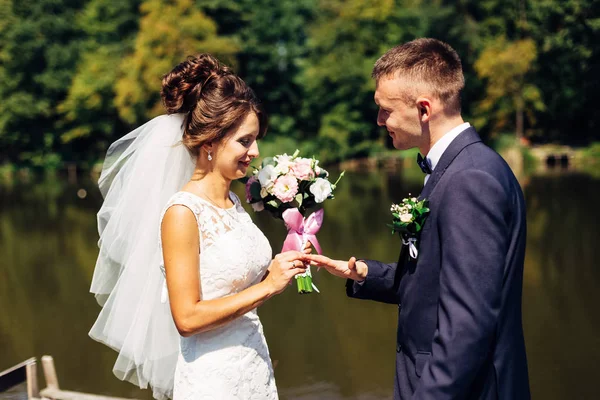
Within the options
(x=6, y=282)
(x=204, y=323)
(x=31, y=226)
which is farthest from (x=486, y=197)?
(x=31, y=226)

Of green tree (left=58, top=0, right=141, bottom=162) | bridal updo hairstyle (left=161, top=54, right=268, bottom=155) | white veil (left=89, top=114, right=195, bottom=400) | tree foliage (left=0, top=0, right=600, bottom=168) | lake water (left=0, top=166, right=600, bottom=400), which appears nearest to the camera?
bridal updo hairstyle (left=161, top=54, right=268, bottom=155)

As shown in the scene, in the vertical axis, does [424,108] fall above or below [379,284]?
above

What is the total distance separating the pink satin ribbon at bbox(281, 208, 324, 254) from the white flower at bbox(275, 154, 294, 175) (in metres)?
0.20

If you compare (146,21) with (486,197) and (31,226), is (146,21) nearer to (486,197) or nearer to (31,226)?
(31,226)

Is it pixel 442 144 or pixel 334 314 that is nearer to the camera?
pixel 442 144

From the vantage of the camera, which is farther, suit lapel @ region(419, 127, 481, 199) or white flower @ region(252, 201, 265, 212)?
white flower @ region(252, 201, 265, 212)

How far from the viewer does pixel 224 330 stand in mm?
3104

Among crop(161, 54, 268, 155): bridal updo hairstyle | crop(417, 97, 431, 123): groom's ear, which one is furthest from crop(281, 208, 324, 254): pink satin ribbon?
crop(417, 97, 431, 123): groom's ear

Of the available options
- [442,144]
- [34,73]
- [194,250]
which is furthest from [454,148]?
[34,73]

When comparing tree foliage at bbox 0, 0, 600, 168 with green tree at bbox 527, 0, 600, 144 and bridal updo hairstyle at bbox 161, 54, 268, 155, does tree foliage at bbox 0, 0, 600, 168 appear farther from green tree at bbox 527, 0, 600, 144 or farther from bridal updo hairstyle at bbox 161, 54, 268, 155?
bridal updo hairstyle at bbox 161, 54, 268, 155

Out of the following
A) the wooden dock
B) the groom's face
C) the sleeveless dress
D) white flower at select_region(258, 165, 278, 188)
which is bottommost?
the wooden dock

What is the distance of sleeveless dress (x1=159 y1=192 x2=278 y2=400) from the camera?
300cm

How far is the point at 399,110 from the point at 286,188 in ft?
3.15

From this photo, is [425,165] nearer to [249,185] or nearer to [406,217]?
[406,217]
